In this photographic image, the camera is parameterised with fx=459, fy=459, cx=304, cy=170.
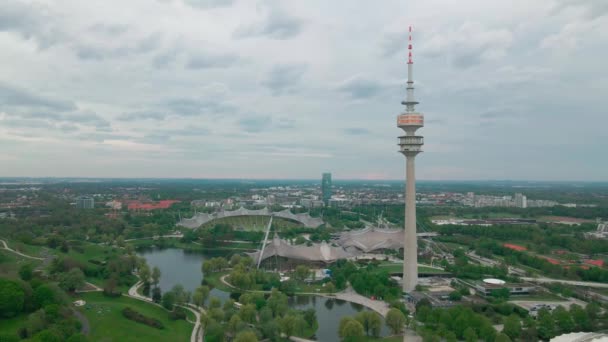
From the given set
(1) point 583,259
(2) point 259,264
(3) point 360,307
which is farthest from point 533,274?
(2) point 259,264

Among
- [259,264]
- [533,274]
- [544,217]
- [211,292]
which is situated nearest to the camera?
[211,292]

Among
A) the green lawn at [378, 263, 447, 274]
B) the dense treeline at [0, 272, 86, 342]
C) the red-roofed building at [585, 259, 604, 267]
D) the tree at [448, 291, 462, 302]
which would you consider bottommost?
the green lawn at [378, 263, 447, 274]

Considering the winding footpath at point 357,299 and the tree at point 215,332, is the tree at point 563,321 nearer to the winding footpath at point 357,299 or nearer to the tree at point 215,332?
the winding footpath at point 357,299

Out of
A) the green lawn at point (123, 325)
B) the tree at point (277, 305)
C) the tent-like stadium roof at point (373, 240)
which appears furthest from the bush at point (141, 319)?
the tent-like stadium roof at point (373, 240)

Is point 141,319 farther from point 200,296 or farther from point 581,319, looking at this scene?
point 581,319

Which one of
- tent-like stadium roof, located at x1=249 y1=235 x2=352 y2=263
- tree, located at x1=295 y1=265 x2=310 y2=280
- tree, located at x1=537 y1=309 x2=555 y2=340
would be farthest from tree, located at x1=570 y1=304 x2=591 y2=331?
tent-like stadium roof, located at x1=249 y1=235 x2=352 y2=263

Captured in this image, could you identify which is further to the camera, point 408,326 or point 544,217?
point 544,217

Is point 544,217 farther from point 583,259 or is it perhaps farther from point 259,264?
point 259,264

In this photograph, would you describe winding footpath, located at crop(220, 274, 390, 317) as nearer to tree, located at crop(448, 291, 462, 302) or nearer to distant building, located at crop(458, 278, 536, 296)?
tree, located at crop(448, 291, 462, 302)
